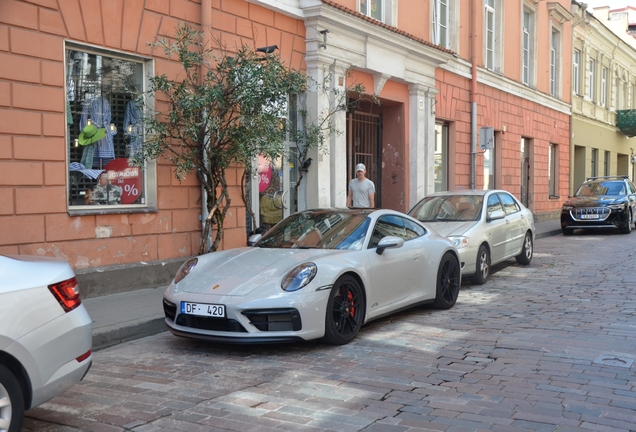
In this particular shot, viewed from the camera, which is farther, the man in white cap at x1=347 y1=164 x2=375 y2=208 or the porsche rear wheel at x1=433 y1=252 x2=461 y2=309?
the man in white cap at x1=347 y1=164 x2=375 y2=208

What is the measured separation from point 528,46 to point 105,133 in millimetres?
20469

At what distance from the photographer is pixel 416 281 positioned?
24.9 feet

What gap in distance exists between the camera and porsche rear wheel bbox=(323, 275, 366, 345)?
6.16 metres

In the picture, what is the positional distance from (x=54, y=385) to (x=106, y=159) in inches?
237

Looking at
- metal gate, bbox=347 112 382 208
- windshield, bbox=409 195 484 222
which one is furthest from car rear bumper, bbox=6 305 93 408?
metal gate, bbox=347 112 382 208

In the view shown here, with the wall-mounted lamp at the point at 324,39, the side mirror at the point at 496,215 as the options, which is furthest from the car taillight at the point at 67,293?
the wall-mounted lamp at the point at 324,39

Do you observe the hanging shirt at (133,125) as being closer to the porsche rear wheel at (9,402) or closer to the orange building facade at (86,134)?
the orange building facade at (86,134)

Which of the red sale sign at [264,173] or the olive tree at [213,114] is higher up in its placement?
the olive tree at [213,114]

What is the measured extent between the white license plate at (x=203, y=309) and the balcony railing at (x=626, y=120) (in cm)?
3585

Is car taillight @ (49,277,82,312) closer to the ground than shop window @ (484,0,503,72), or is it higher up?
closer to the ground

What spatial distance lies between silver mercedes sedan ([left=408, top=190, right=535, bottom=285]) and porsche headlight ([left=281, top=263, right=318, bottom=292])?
4159mm

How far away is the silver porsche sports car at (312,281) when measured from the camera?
587 centimetres

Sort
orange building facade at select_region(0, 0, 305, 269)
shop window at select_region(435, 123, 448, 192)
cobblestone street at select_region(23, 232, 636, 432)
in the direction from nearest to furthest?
cobblestone street at select_region(23, 232, 636, 432), orange building facade at select_region(0, 0, 305, 269), shop window at select_region(435, 123, 448, 192)

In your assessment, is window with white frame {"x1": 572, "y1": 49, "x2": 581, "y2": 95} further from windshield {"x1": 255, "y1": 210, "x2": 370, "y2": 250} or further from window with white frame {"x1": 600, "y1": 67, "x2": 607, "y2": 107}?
windshield {"x1": 255, "y1": 210, "x2": 370, "y2": 250}
